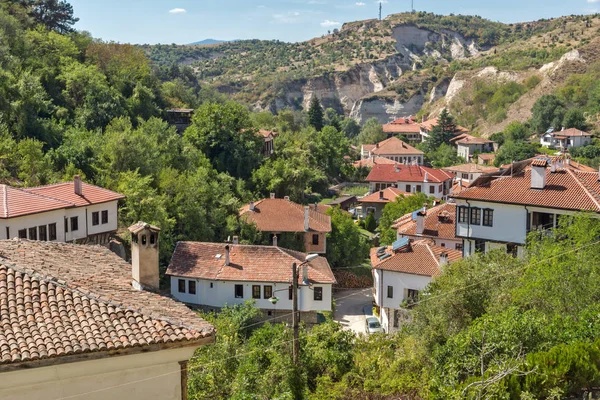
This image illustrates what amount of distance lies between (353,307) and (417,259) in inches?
246

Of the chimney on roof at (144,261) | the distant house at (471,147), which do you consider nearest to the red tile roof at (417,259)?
the chimney on roof at (144,261)

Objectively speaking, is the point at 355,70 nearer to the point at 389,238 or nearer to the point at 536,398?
the point at 389,238

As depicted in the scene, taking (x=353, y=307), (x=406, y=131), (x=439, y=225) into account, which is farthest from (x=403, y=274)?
(x=406, y=131)

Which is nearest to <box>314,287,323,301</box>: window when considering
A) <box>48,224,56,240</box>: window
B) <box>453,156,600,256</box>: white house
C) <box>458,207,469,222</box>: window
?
<box>453,156,600,256</box>: white house

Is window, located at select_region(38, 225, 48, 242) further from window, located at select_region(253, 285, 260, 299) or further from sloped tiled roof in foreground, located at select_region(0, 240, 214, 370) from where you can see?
sloped tiled roof in foreground, located at select_region(0, 240, 214, 370)

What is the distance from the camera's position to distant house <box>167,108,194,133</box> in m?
68.4

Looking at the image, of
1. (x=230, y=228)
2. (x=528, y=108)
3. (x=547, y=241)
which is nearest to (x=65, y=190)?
(x=230, y=228)

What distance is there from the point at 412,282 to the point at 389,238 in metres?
15.6

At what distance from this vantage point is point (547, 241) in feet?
79.3

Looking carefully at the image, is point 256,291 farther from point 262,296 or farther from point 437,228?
point 437,228

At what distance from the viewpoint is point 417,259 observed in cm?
3334

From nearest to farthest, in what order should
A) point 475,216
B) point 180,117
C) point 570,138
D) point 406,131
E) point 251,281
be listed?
point 475,216, point 251,281, point 180,117, point 570,138, point 406,131

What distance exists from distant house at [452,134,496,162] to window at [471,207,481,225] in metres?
71.5

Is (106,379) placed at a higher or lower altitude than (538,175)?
lower
